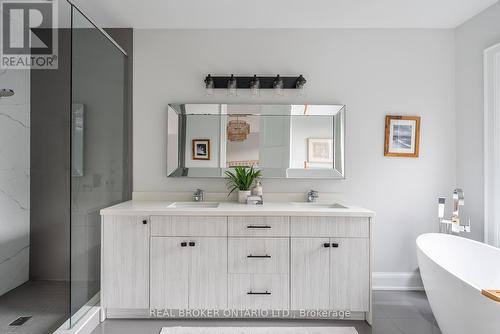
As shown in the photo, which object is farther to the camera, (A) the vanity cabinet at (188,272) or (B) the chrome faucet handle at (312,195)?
(B) the chrome faucet handle at (312,195)

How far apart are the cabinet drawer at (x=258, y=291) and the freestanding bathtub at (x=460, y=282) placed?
1009 millimetres

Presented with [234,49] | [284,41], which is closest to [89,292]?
[234,49]

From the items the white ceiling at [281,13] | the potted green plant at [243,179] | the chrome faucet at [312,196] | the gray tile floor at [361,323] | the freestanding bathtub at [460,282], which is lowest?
the gray tile floor at [361,323]

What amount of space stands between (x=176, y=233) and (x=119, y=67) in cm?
Answer: 163

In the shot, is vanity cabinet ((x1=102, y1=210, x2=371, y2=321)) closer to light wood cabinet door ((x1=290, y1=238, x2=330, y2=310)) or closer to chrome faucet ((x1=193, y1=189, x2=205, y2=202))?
light wood cabinet door ((x1=290, y1=238, x2=330, y2=310))

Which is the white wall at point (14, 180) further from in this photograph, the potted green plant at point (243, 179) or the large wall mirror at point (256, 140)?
the potted green plant at point (243, 179)

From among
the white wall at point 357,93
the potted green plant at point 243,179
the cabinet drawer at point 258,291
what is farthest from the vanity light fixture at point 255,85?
the cabinet drawer at point 258,291

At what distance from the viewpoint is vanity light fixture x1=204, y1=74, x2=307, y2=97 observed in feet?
9.52

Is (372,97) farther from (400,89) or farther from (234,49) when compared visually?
(234,49)

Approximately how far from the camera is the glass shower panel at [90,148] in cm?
209

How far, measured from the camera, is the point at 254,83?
290 centimetres

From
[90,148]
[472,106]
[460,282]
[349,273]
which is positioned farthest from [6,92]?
[472,106]

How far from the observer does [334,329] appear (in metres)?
2.29

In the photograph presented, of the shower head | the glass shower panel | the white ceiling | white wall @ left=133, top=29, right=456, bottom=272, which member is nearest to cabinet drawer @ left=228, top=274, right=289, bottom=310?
white wall @ left=133, top=29, right=456, bottom=272
